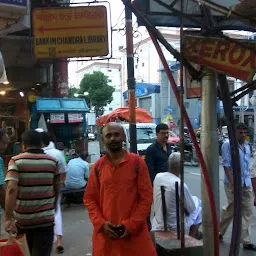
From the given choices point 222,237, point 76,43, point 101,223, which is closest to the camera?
point 101,223

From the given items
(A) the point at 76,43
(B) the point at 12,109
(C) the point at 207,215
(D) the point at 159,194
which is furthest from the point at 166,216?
(B) the point at 12,109

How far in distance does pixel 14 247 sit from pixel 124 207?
100 cm

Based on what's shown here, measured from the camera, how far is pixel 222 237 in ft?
19.4

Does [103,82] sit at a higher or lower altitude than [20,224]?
higher

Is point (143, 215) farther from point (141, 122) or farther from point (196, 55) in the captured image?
point (141, 122)

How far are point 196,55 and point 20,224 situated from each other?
2.11 m

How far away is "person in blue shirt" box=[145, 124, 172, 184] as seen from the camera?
5453 mm

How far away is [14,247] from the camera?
10.8 feet

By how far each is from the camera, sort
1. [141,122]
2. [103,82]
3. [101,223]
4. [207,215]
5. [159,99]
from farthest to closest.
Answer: [103,82]
[159,99]
[141,122]
[207,215]
[101,223]

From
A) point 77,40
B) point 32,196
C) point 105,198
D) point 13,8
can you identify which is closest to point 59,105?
point 77,40

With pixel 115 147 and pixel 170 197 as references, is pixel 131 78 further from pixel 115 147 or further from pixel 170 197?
→ pixel 115 147

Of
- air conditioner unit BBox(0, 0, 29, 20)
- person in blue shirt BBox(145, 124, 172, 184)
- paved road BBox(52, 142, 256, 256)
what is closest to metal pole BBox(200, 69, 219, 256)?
person in blue shirt BBox(145, 124, 172, 184)

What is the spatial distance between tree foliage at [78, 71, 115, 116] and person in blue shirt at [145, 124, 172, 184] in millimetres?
49882

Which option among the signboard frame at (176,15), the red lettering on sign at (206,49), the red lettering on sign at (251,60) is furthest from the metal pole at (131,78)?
the red lettering on sign at (251,60)
